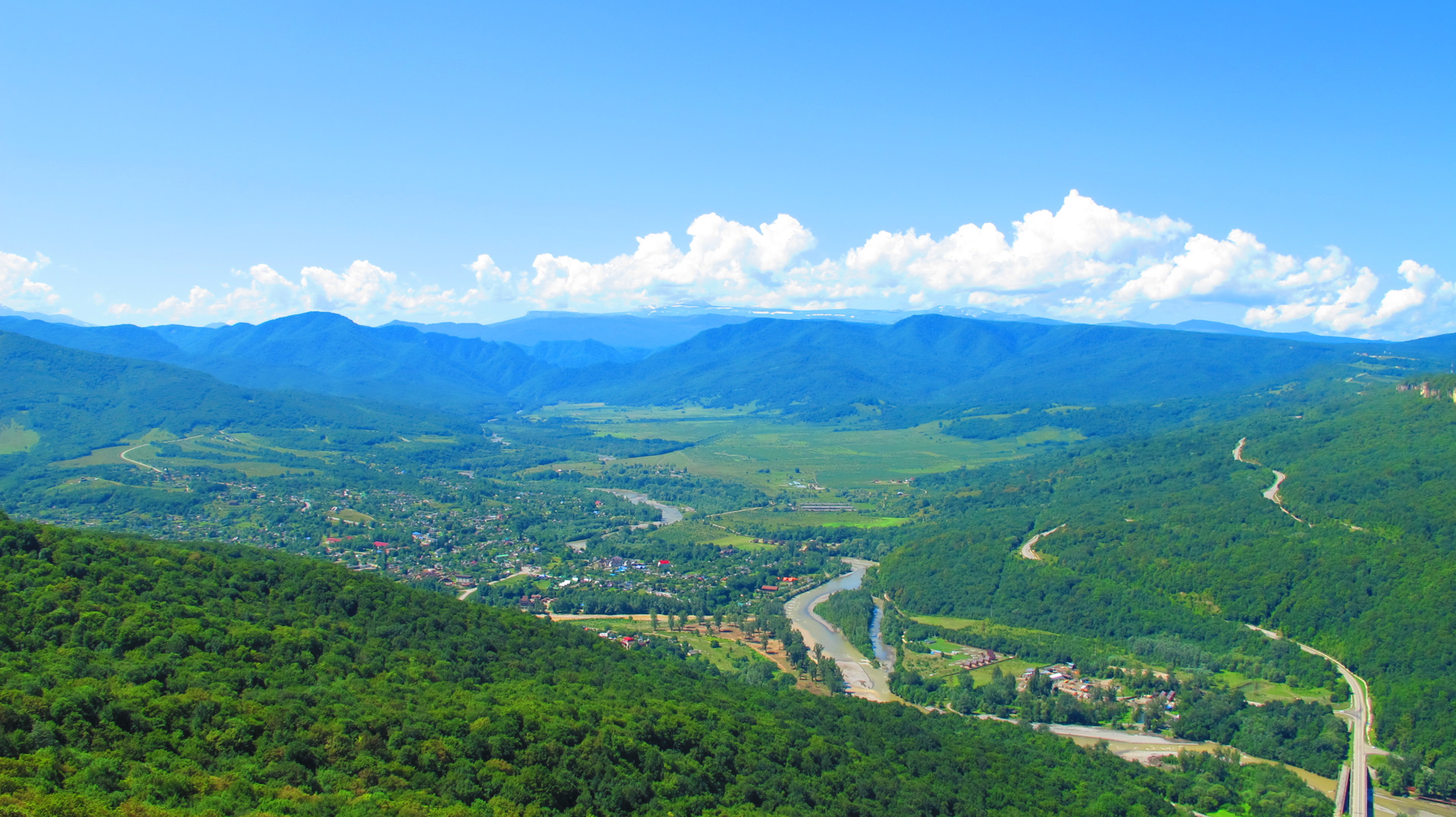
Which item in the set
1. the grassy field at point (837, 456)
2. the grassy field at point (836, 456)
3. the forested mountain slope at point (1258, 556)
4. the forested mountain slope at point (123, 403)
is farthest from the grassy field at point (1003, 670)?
the forested mountain slope at point (123, 403)

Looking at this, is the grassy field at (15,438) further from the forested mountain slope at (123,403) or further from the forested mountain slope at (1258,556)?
the forested mountain slope at (1258,556)

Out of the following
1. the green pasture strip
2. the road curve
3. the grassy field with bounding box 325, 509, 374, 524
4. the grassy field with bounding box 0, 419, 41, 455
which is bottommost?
the green pasture strip

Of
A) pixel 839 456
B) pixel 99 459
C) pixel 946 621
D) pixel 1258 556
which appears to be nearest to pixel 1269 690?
pixel 1258 556

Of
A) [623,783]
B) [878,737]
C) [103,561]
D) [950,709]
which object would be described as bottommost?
[950,709]

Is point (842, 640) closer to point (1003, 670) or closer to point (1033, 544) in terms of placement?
point (1003, 670)

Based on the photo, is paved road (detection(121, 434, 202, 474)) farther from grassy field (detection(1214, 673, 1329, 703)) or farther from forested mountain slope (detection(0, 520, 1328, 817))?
grassy field (detection(1214, 673, 1329, 703))

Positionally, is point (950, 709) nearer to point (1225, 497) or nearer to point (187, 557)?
point (187, 557)

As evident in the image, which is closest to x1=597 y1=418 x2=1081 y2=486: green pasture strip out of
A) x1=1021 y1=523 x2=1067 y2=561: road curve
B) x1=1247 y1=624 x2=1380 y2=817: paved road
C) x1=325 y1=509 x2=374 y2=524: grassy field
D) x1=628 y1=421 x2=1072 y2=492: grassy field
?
x1=628 y1=421 x2=1072 y2=492: grassy field

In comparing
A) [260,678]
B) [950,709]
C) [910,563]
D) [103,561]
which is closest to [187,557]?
[103,561]
